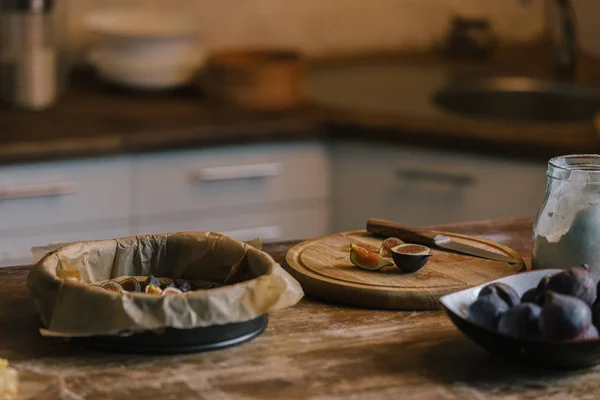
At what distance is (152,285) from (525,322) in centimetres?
40

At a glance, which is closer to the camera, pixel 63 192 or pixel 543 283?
pixel 543 283

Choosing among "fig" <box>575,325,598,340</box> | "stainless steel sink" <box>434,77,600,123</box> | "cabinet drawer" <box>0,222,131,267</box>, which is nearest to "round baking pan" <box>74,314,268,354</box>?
"fig" <box>575,325,598,340</box>

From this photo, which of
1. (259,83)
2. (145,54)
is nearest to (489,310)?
(259,83)

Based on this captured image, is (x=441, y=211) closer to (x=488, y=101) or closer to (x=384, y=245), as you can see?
(x=488, y=101)

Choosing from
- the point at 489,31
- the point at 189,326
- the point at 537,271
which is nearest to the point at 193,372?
the point at 189,326

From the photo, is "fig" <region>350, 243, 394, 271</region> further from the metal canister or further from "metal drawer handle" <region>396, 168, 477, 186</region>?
the metal canister

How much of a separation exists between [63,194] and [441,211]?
882mm

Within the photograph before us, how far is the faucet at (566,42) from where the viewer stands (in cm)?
305

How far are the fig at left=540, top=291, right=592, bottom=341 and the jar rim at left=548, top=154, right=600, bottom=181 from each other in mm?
238

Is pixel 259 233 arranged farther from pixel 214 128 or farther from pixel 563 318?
pixel 563 318

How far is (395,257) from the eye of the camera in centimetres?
135

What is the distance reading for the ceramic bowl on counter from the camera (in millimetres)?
2760

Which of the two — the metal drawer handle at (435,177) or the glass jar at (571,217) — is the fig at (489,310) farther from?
the metal drawer handle at (435,177)

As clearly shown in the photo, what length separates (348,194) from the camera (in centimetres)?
268
